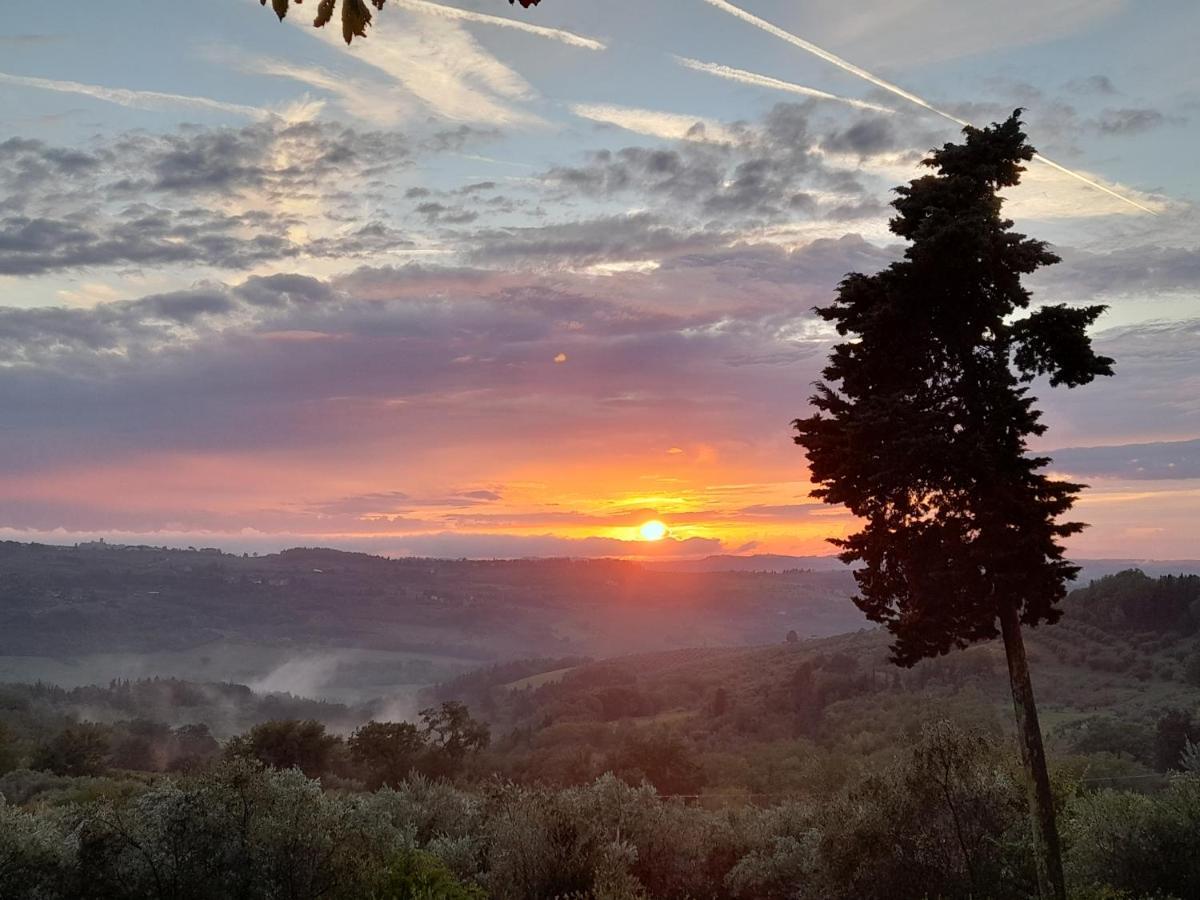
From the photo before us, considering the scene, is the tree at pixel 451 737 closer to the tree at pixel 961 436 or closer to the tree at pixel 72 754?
the tree at pixel 72 754

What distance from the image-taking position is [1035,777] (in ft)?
58.9

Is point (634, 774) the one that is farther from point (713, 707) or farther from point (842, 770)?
point (713, 707)

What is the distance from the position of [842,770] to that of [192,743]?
92365mm

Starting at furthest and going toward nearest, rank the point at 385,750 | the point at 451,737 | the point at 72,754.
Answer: the point at 451,737
the point at 385,750
the point at 72,754

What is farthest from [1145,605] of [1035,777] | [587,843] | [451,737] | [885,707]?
[587,843]

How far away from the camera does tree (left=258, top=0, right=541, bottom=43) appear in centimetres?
457

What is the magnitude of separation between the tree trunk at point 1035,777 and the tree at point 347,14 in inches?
673

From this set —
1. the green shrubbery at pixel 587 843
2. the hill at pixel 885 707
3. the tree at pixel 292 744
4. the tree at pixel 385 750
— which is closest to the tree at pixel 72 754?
the tree at pixel 292 744

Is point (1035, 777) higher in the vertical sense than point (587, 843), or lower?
higher

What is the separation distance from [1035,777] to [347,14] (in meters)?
19.2

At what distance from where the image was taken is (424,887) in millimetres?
15562

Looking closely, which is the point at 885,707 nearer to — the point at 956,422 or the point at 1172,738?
the point at 1172,738

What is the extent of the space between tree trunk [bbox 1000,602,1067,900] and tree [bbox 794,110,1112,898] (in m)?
0.03

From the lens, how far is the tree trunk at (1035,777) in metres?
17.5
